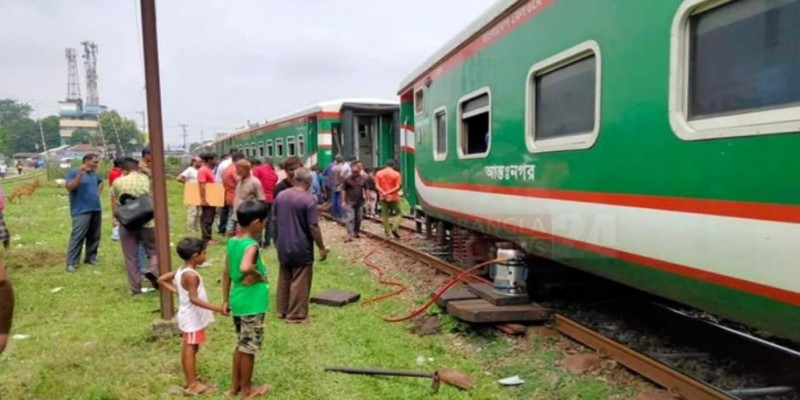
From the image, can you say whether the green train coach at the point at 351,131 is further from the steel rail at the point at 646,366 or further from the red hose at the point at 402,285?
the steel rail at the point at 646,366

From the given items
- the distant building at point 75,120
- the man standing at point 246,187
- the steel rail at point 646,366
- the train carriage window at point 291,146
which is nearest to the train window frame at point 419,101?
the man standing at point 246,187

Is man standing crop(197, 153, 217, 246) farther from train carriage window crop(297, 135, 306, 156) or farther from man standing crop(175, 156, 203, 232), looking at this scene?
train carriage window crop(297, 135, 306, 156)

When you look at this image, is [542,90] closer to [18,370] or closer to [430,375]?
[430,375]

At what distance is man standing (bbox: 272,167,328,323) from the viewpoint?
6074 mm

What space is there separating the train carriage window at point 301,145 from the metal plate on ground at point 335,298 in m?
11.2

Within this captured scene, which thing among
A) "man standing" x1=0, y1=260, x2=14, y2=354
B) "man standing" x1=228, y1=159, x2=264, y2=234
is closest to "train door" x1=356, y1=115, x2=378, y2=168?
"man standing" x1=228, y1=159, x2=264, y2=234

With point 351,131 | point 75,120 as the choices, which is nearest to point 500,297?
point 351,131

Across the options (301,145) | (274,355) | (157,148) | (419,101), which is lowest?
(274,355)

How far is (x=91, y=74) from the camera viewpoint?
7294cm

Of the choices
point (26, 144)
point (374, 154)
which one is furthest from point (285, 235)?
point (26, 144)

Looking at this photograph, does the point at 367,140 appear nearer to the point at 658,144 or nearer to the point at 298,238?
the point at 298,238

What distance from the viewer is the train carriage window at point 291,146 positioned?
18.9 metres

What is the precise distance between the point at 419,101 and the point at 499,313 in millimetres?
5033

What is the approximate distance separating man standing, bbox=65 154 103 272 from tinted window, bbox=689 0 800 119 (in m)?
7.62
